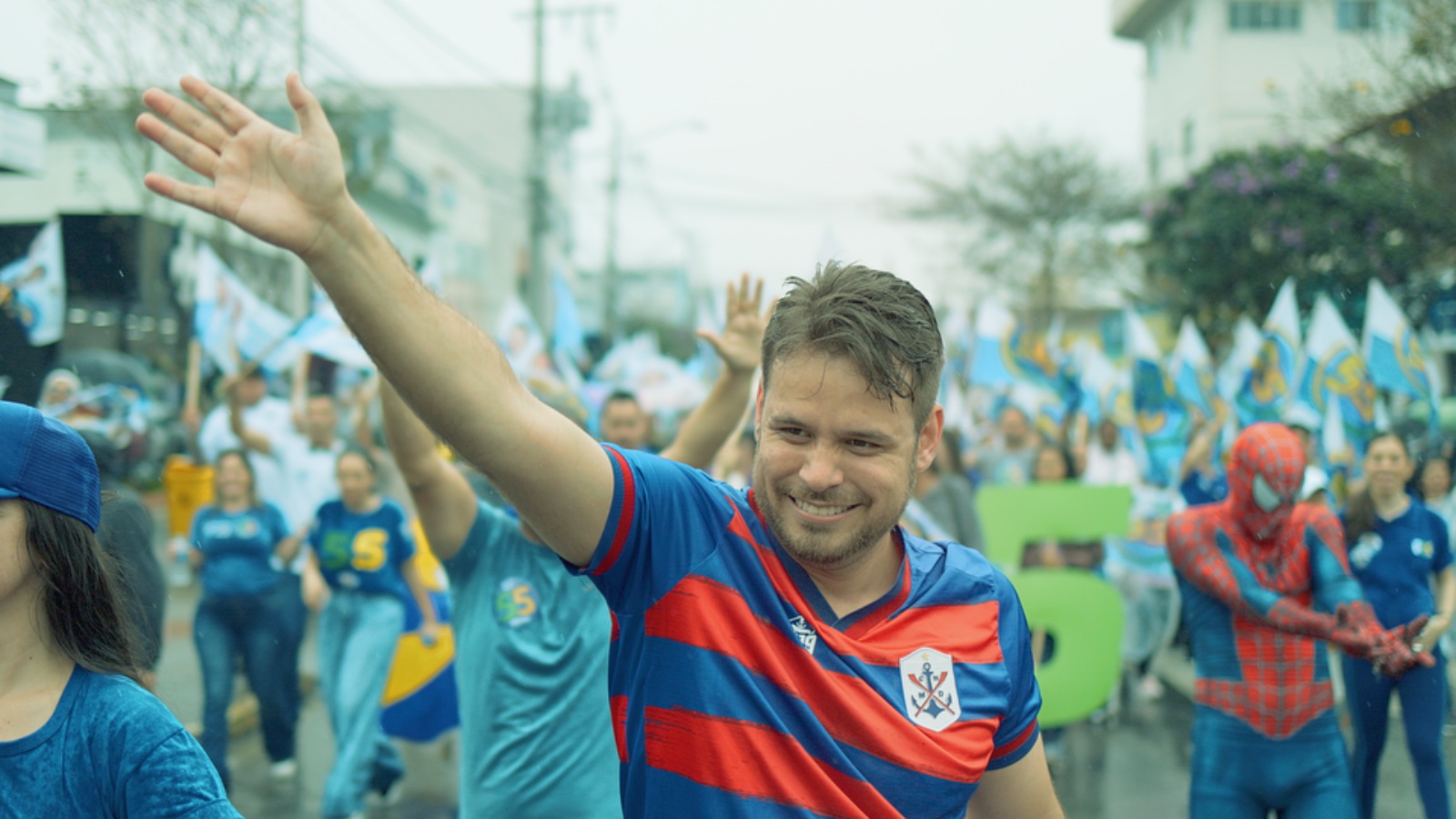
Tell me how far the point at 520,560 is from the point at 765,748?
1862 mm

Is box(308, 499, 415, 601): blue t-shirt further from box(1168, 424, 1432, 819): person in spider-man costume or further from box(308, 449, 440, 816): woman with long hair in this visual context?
box(1168, 424, 1432, 819): person in spider-man costume

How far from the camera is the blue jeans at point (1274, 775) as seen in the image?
12.7ft

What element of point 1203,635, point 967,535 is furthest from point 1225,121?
point 1203,635

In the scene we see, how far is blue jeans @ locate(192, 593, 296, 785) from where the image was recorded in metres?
6.25

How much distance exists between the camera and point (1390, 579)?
5.66 m

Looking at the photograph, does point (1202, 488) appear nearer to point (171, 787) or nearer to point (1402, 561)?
point (1402, 561)

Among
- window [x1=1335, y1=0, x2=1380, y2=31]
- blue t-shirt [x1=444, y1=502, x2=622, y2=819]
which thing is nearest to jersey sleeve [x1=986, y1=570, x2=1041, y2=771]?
blue t-shirt [x1=444, y1=502, x2=622, y2=819]

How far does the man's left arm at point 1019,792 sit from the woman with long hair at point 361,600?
435 centimetres

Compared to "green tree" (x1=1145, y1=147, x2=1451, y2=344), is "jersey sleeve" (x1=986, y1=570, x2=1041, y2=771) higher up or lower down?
lower down

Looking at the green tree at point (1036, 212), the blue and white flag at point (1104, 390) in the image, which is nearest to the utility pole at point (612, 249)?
the green tree at point (1036, 212)

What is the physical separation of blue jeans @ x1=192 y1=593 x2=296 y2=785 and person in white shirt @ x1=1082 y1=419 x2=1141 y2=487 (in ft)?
21.2

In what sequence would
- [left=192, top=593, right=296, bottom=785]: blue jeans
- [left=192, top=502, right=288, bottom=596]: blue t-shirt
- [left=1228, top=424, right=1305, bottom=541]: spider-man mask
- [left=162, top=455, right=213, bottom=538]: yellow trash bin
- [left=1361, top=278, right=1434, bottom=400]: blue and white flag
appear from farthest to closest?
[left=162, top=455, right=213, bottom=538]: yellow trash bin, [left=1361, top=278, right=1434, bottom=400]: blue and white flag, [left=192, top=502, right=288, bottom=596]: blue t-shirt, [left=192, top=593, right=296, bottom=785]: blue jeans, [left=1228, top=424, right=1305, bottom=541]: spider-man mask

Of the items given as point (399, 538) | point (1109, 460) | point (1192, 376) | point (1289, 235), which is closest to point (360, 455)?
point (399, 538)

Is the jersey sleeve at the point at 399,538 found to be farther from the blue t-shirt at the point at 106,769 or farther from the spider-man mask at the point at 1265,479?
the blue t-shirt at the point at 106,769
